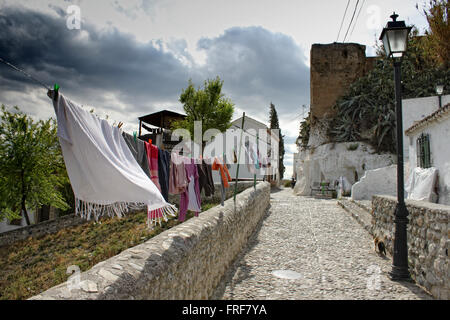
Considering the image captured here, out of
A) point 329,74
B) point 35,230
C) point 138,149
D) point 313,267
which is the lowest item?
point 35,230

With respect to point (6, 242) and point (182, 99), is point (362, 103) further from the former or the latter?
point (6, 242)

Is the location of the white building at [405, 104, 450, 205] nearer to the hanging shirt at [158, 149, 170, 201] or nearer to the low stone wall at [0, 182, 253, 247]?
the hanging shirt at [158, 149, 170, 201]

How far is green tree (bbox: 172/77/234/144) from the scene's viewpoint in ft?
95.6

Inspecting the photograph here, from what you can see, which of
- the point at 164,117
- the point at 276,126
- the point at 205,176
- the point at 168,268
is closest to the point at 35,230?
the point at 205,176

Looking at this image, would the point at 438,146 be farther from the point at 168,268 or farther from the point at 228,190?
the point at 228,190

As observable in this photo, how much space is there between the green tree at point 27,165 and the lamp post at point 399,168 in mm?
18175

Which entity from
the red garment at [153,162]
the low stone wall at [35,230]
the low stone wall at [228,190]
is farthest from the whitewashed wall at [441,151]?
the low stone wall at [35,230]

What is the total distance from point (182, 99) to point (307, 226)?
77.1 feet

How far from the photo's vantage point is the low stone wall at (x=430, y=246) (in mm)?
3721

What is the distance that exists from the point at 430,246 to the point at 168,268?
3.59m

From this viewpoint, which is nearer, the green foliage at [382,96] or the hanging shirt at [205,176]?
the hanging shirt at [205,176]

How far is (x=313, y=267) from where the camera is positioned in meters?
5.68

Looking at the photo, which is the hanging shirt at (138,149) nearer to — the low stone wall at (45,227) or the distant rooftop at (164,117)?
the low stone wall at (45,227)
